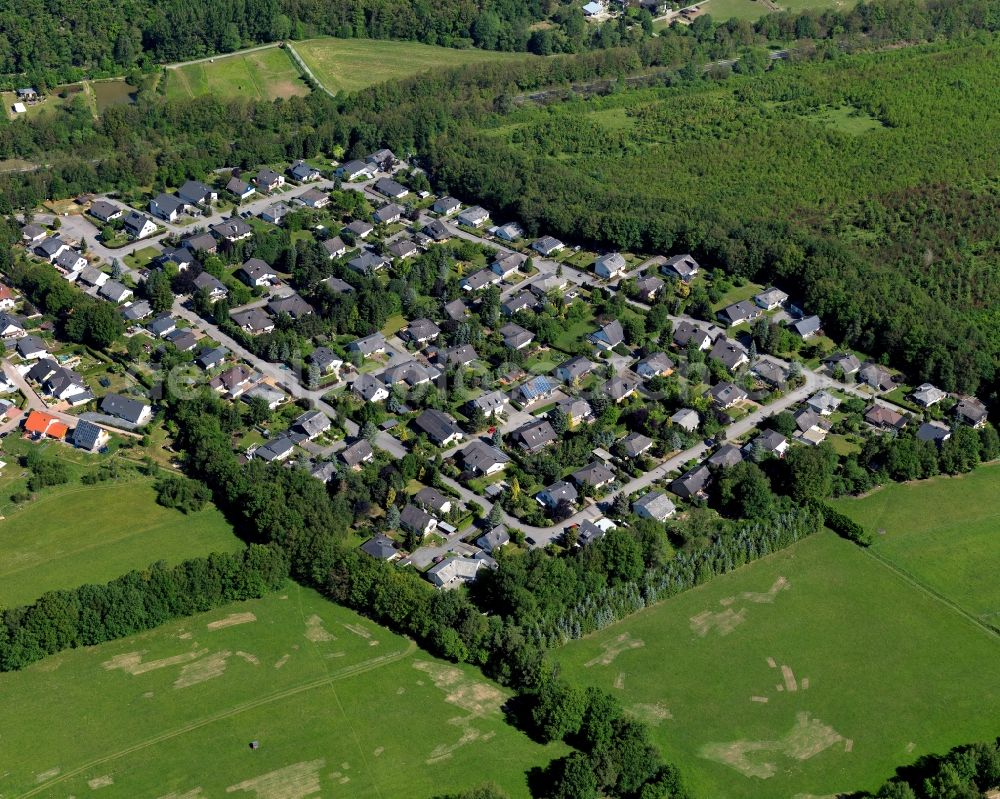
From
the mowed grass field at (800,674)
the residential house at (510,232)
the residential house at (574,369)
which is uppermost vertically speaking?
the residential house at (510,232)

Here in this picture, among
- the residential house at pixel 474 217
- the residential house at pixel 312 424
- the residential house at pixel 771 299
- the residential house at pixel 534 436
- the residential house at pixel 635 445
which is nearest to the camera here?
the residential house at pixel 635 445

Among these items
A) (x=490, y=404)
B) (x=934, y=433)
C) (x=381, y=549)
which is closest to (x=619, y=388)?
(x=490, y=404)

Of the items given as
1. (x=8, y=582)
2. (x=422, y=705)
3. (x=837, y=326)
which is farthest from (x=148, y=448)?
(x=837, y=326)

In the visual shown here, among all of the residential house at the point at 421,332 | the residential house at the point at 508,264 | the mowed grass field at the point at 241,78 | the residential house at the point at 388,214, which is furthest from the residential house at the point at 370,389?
the mowed grass field at the point at 241,78

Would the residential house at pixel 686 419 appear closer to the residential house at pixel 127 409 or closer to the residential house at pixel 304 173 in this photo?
the residential house at pixel 127 409

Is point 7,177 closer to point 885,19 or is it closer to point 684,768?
point 684,768

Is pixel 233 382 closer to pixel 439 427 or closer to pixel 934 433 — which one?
pixel 439 427
